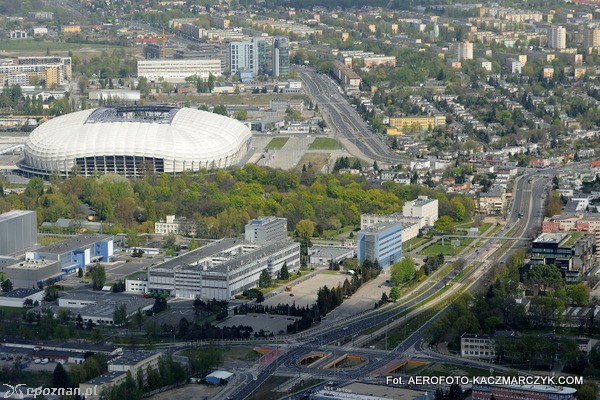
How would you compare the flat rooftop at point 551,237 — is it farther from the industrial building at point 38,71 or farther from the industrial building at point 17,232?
the industrial building at point 38,71

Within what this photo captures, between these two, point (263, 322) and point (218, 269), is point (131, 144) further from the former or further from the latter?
point (263, 322)

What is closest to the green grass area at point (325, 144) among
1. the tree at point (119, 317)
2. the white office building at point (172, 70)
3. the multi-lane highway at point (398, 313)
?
the multi-lane highway at point (398, 313)

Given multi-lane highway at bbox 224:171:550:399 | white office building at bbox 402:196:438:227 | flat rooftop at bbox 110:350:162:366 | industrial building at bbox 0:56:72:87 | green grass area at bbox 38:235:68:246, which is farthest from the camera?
industrial building at bbox 0:56:72:87

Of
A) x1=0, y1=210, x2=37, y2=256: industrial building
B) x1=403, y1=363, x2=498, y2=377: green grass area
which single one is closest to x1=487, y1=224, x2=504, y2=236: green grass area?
x1=0, y1=210, x2=37, y2=256: industrial building

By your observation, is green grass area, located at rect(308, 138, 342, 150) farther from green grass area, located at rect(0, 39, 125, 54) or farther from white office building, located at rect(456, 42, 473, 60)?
green grass area, located at rect(0, 39, 125, 54)

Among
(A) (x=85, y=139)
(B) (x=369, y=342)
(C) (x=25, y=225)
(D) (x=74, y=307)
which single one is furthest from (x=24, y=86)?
(B) (x=369, y=342)

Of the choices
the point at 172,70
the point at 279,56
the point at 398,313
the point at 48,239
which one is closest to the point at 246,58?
the point at 279,56

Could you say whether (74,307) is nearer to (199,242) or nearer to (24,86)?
(199,242)
